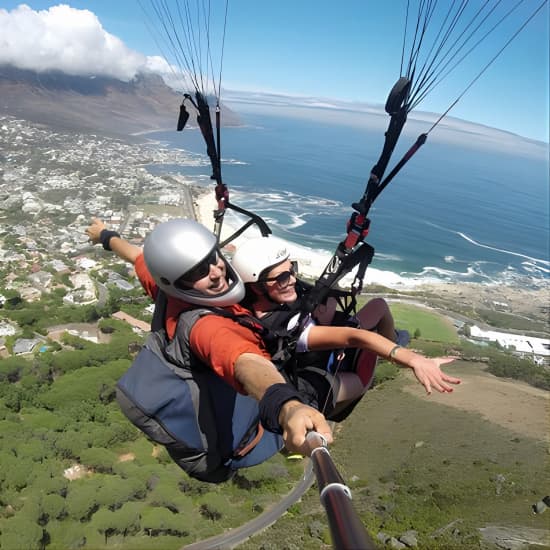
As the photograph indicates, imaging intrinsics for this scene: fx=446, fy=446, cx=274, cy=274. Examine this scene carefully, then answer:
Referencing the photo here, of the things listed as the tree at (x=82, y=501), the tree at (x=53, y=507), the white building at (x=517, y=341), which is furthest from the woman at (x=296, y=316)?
the white building at (x=517, y=341)

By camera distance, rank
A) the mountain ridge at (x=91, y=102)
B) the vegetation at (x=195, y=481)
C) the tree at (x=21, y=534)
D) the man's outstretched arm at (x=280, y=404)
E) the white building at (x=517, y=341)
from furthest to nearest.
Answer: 1. the mountain ridge at (x=91, y=102)
2. the white building at (x=517, y=341)
3. the vegetation at (x=195, y=481)
4. the tree at (x=21, y=534)
5. the man's outstretched arm at (x=280, y=404)

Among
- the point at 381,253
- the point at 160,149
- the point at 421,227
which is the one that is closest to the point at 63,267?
the point at 381,253

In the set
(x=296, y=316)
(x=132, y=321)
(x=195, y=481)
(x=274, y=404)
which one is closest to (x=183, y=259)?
(x=296, y=316)

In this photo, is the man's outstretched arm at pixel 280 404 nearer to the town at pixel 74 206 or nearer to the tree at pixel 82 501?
the tree at pixel 82 501

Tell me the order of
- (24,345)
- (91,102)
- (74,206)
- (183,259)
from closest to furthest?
(183,259), (24,345), (74,206), (91,102)

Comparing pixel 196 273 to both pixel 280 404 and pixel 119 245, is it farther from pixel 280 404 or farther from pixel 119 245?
pixel 119 245
